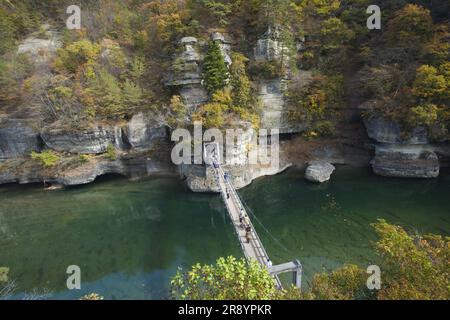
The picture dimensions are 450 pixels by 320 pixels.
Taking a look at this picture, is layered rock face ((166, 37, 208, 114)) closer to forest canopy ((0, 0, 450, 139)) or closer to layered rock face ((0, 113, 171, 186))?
forest canopy ((0, 0, 450, 139))

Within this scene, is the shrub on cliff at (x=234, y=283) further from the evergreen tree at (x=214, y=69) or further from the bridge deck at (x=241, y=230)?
the evergreen tree at (x=214, y=69)

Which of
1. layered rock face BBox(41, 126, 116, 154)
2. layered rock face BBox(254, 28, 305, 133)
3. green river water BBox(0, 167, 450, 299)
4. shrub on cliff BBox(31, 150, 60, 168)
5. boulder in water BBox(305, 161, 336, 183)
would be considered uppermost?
layered rock face BBox(254, 28, 305, 133)

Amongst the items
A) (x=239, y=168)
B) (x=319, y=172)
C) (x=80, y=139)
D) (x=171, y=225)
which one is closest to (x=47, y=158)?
(x=80, y=139)

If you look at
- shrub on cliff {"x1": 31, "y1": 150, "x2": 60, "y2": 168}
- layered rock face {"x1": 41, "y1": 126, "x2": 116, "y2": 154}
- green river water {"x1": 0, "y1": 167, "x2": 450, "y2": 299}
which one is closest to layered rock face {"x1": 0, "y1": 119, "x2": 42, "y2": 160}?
layered rock face {"x1": 41, "y1": 126, "x2": 116, "y2": 154}

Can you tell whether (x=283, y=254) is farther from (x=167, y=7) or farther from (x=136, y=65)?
(x=167, y=7)

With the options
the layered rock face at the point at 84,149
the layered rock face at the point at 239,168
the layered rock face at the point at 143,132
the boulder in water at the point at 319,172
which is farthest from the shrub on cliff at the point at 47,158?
the boulder in water at the point at 319,172

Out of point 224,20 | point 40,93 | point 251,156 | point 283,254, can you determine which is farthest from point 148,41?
point 283,254
